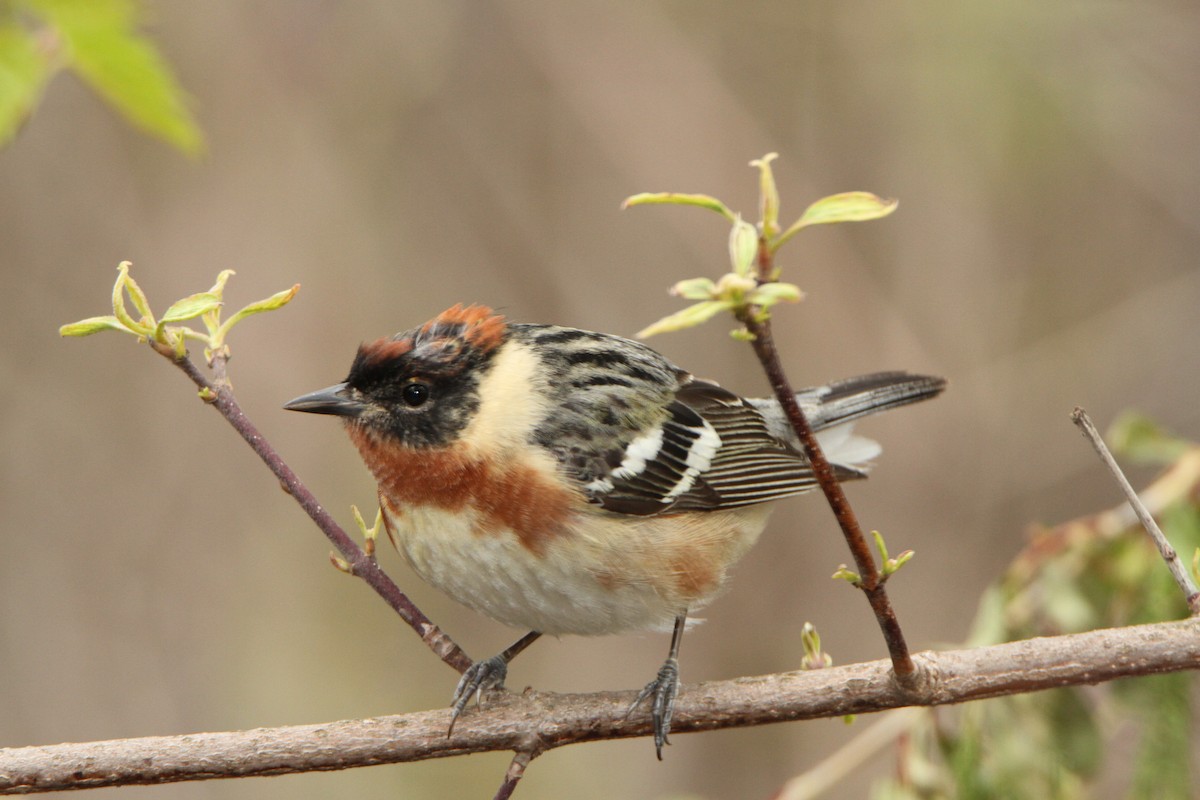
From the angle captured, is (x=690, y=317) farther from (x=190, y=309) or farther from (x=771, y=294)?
(x=190, y=309)

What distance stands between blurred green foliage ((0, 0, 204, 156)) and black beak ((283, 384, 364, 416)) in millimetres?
774

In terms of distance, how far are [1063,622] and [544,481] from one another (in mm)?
1524

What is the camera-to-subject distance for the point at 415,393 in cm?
350

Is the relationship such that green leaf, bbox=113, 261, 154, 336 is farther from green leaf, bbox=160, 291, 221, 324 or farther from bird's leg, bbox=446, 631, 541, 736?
bird's leg, bbox=446, 631, 541, 736

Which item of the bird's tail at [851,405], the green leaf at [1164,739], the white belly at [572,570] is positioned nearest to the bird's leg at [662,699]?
the white belly at [572,570]

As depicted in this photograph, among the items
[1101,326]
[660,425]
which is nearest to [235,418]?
[660,425]

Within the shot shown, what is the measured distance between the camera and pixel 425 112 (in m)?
7.59

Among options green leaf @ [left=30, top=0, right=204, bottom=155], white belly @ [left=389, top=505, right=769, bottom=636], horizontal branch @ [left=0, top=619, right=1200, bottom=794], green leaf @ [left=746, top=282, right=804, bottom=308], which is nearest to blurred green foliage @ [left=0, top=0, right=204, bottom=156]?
green leaf @ [left=30, top=0, right=204, bottom=155]

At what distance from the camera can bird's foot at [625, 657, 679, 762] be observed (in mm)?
3008

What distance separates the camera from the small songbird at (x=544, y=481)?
3.37 m

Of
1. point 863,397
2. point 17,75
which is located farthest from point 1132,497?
point 17,75

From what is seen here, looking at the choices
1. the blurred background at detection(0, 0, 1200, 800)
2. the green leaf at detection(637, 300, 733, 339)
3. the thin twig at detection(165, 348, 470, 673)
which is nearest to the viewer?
the green leaf at detection(637, 300, 733, 339)

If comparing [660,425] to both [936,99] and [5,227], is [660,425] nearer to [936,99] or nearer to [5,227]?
[936,99]

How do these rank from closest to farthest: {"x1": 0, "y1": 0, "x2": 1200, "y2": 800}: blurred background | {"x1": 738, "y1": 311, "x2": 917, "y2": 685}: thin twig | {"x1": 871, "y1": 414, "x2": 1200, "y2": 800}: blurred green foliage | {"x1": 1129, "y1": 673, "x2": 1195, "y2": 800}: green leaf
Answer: {"x1": 738, "y1": 311, "x2": 917, "y2": 685}: thin twig
{"x1": 1129, "y1": 673, "x2": 1195, "y2": 800}: green leaf
{"x1": 871, "y1": 414, "x2": 1200, "y2": 800}: blurred green foliage
{"x1": 0, "y1": 0, "x2": 1200, "y2": 800}: blurred background
